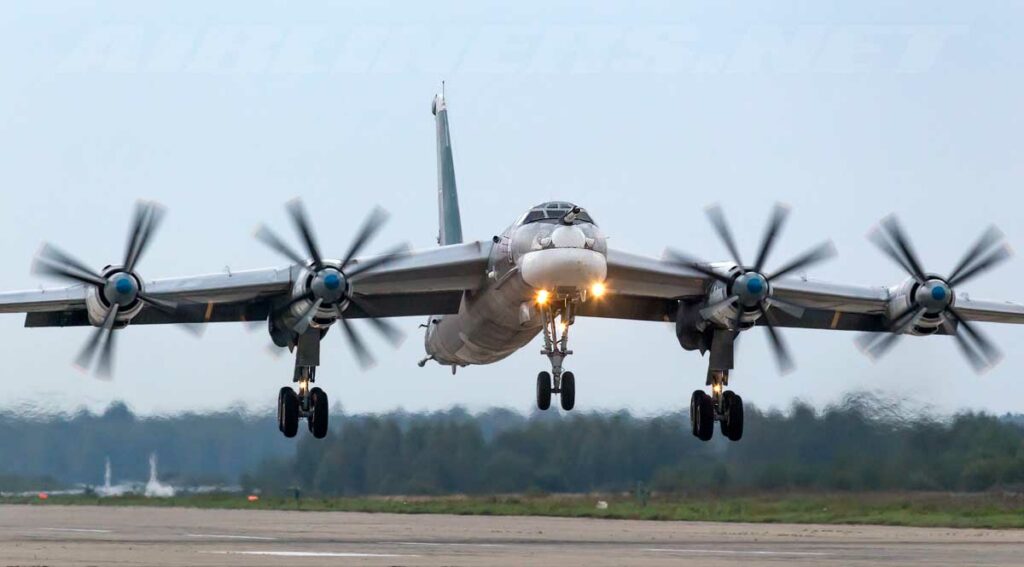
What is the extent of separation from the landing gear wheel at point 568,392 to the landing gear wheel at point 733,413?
4542 mm

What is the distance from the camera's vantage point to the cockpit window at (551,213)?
2394 centimetres

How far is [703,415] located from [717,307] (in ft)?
10.6

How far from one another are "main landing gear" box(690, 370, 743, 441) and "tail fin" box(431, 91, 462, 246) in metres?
6.37

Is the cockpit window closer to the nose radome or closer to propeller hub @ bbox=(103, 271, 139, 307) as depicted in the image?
the nose radome

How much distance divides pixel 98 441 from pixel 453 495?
29.9 feet

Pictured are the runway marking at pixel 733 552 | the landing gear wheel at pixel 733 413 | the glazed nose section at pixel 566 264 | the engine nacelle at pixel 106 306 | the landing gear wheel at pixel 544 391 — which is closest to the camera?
the runway marking at pixel 733 552

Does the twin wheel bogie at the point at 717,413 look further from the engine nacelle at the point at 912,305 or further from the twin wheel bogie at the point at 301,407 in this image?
the twin wheel bogie at the point at 301,407

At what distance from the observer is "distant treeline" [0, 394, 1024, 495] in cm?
2998

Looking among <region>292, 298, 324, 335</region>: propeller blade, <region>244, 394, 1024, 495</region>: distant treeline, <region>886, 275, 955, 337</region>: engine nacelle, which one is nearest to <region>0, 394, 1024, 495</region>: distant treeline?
<region>244, 394, 1024, 495</region>: distant treeline

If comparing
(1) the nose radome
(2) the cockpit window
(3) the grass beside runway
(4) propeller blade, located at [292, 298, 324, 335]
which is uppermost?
(2) the cockpit window

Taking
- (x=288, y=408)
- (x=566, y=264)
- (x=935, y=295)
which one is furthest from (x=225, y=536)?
(x=935, y=295)

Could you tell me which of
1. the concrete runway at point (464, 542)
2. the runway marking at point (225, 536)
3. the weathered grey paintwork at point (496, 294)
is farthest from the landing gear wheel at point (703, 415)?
the runway marking at point (225, 536)

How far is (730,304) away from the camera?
85.0 feet

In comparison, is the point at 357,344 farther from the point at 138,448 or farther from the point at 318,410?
the point at 138,448
